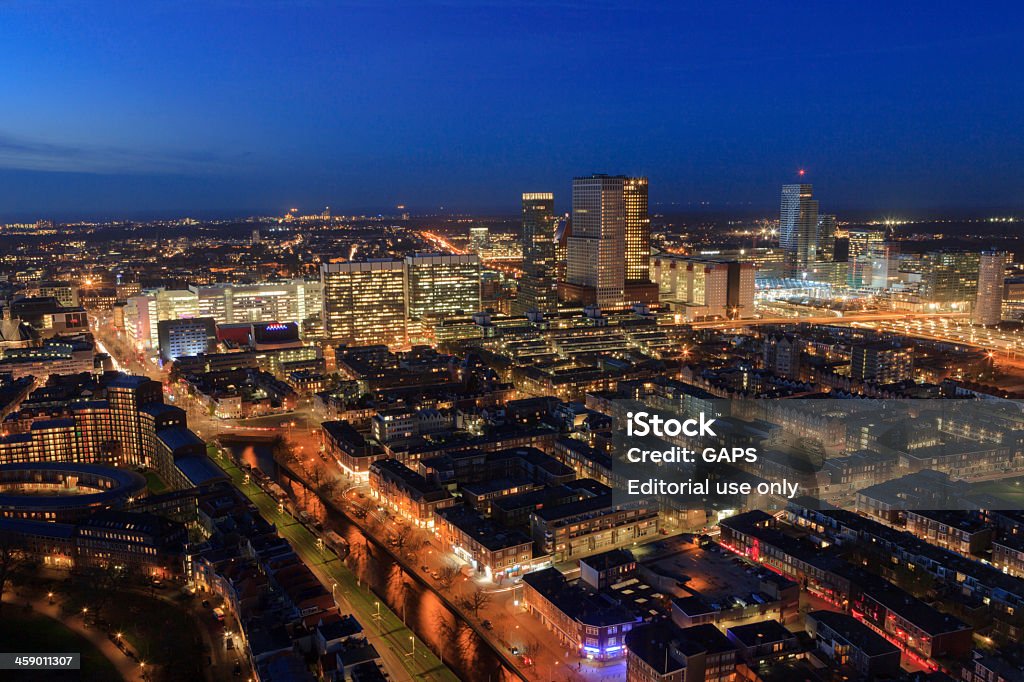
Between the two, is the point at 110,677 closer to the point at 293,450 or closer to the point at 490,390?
the point at 293,450

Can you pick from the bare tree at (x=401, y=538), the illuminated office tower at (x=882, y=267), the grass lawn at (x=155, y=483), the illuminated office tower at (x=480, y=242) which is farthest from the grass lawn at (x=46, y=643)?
the illuminated office tower at (x=480, y=242)

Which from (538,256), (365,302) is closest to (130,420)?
(365,302)

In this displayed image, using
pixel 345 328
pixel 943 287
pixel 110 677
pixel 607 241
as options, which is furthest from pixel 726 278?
pixel 110 677

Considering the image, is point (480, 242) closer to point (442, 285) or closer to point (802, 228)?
point (802, 228)

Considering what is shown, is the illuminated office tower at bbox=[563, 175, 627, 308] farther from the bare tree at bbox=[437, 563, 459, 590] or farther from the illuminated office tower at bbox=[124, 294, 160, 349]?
the bare tree at bbox=[437, 563, 459, 590]

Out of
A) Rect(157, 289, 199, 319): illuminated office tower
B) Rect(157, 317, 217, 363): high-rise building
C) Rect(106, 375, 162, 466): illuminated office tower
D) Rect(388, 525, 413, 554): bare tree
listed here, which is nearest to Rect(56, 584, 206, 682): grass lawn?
Rect(388, 525, 413, 554): bare tree

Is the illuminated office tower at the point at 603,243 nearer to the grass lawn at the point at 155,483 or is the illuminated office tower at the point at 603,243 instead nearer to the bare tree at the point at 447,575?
the grass lawn at the point at 155,483
